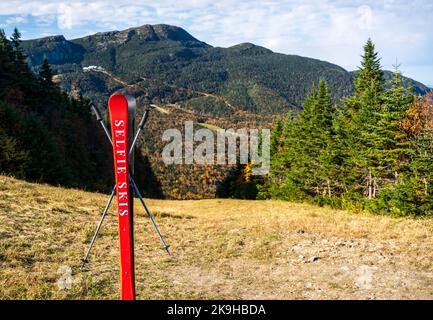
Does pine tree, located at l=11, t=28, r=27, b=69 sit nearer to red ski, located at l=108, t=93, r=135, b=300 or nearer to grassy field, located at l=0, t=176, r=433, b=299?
grassy field, located at l=0, t=176, r=433, b=299

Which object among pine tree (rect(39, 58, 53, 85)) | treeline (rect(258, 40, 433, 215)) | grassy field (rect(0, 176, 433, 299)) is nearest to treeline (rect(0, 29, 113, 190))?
pine tree (rect(39, 58, 53, 85))

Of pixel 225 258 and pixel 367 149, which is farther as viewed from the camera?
pixel 367 149

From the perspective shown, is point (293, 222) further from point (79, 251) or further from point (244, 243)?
point (79, 251)

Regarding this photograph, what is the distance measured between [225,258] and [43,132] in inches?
1387

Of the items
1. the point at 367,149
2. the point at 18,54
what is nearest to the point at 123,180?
the point at 367,149

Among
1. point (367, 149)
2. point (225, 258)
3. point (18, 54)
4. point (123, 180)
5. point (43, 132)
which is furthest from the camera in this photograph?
point (18, 54)

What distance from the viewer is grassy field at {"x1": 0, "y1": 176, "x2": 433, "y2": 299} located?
345 inches

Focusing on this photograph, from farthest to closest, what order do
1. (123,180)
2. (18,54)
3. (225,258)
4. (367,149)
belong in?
(18,54) < (367,149) < (225,258) < (123,180)

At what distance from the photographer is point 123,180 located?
6.75 meters

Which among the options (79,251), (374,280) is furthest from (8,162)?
(374,280)

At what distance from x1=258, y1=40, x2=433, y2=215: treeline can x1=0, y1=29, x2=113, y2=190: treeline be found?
2856cm

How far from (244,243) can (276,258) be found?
6.86 feet

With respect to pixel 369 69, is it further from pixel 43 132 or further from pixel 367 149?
pixel 43 132

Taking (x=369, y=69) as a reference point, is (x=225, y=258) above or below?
below
